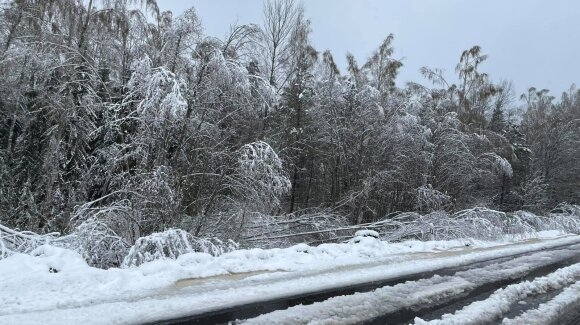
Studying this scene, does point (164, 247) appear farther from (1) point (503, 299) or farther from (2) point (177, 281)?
(1) point (503, 299)

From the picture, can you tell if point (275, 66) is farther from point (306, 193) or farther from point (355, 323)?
point (355, 323)

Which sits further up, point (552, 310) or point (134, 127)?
point (134, 127)

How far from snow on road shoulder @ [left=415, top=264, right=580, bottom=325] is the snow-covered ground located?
627mm

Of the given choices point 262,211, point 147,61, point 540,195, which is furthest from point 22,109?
point 540,195

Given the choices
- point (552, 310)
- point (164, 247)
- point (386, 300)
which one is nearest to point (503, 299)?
point (552, 310)

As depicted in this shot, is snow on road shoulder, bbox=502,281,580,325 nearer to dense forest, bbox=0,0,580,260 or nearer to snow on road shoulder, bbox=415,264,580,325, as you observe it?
snow on road shoulder, bbox=415,264,580,325

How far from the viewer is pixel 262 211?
11.6 metres

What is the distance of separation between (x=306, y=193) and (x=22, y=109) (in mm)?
12780

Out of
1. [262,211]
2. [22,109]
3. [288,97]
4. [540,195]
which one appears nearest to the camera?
[262,211]

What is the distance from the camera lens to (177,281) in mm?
6188

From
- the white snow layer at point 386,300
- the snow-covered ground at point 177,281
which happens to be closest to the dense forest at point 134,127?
the snow-covered ground at point 177,281

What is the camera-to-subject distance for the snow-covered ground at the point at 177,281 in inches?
180

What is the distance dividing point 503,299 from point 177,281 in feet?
13.9

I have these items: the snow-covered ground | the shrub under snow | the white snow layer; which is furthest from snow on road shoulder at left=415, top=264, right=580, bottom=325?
the shrub under snow
